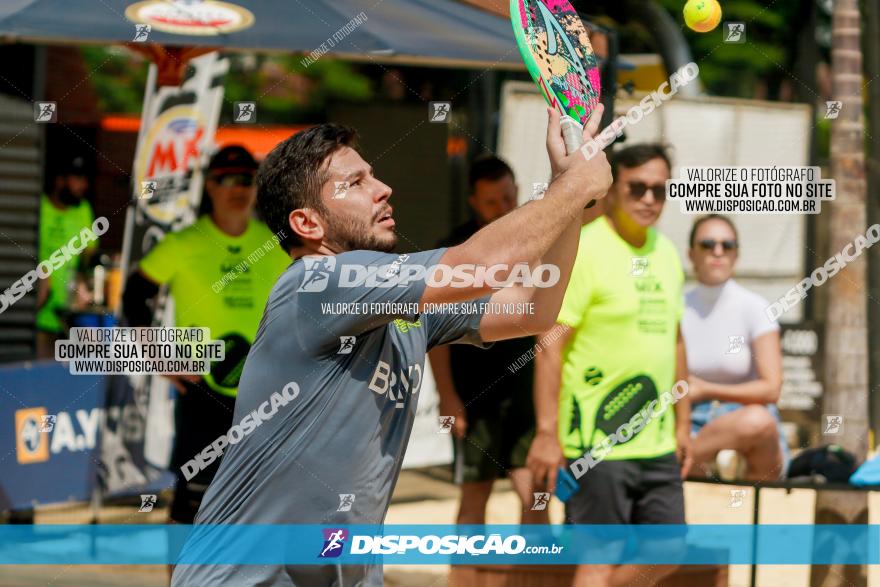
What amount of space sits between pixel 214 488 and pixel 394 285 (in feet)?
1.92

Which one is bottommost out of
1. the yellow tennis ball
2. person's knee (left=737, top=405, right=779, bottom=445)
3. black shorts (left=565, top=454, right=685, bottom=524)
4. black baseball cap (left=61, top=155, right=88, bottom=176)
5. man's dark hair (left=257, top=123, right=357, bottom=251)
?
black shorts (left=565, top=454, right=685, bottom=524)

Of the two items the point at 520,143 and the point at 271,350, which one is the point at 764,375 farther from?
the point at 271,350

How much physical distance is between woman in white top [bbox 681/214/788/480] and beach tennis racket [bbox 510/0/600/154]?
2.40 m

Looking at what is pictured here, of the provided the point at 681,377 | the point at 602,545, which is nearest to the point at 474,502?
the point at 602,545

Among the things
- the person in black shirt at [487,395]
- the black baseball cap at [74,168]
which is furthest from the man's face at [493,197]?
the black baseball cap at [74,168]

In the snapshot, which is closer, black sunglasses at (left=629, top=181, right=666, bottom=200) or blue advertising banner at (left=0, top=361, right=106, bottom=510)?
black sunglasses at (left=629, top=181, right=666, bottom=200)

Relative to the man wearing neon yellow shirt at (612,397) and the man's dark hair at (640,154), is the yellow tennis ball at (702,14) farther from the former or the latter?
the man wearing neon yellow shirt at (612,397)

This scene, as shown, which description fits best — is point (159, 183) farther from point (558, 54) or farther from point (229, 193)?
point (558, 54)

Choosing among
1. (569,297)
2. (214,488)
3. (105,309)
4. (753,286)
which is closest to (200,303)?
(569,297)

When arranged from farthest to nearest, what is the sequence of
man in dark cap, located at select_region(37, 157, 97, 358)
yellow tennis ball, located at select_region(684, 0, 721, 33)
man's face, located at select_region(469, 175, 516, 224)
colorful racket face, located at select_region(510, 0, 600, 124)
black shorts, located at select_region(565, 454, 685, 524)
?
man in dark cap, located at select_region(37, 157, 97, 358), man's face, located at select_region(469, 175, 516, 224), yellow tennis ball, located at select_region(684, 0, 721, 33), black shorts, located at select_region(565, 454, 685, 524), colorful racket face, located at select_region(510, 0, 600, 124)

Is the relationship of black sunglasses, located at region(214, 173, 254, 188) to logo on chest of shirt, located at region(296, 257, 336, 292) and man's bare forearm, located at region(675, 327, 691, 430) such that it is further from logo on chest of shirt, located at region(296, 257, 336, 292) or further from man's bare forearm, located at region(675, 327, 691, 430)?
logo on chest of shirt, located at region(296, 257, 336, 292)

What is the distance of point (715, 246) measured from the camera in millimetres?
5715

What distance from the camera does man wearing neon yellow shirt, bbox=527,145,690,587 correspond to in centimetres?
479

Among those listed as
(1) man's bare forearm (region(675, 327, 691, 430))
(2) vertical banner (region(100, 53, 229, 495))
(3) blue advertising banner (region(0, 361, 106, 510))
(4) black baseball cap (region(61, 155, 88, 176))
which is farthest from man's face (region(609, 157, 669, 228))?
(4) black baseball cap (region(61, 155, 88, 176))
